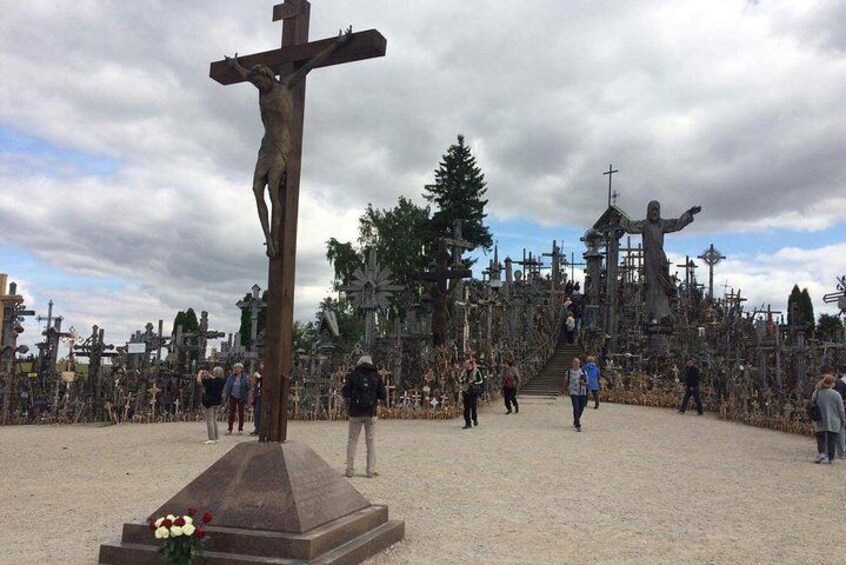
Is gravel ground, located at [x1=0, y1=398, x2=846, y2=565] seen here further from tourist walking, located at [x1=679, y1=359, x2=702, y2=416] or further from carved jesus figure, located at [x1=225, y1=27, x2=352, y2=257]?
tourist walking, located at [x1=679, y1=359, x2=702, y2=416]

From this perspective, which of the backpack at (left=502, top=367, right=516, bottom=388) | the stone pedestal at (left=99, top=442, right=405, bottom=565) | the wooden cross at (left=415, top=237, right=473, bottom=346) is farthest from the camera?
the wooden cross at (left=415, top=237, right=473, bottom=346)

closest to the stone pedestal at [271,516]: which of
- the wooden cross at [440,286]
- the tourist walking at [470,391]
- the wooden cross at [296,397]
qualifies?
the tourist walking at [470,391]

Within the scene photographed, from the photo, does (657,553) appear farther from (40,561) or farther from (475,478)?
(40,561)

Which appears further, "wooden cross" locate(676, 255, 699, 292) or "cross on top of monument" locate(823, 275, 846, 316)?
"wooden cross" locate(676, 255, 699, 292)

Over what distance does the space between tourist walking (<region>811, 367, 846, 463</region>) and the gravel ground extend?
477 millimetres

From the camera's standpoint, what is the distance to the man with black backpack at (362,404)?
9.27 metres

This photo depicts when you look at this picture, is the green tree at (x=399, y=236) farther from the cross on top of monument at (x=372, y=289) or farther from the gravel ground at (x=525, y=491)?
the gravel ground at (x=525, y=491)

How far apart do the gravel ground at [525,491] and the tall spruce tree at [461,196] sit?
29869 millimetres

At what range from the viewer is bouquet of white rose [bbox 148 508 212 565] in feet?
15.1

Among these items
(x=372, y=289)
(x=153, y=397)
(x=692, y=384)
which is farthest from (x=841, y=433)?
(x=153, y=397)

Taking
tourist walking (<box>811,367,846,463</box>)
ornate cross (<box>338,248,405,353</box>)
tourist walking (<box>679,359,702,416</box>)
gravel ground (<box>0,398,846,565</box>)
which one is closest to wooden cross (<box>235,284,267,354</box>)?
ornate cross (<box>338,248,405,353</box>)

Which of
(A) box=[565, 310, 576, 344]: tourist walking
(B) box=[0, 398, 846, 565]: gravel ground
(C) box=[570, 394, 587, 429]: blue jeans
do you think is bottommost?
(B) box=[0, 398, 846, 565]: gravel ground

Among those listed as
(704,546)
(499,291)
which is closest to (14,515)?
(704,546)

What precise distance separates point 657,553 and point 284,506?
128 inches
